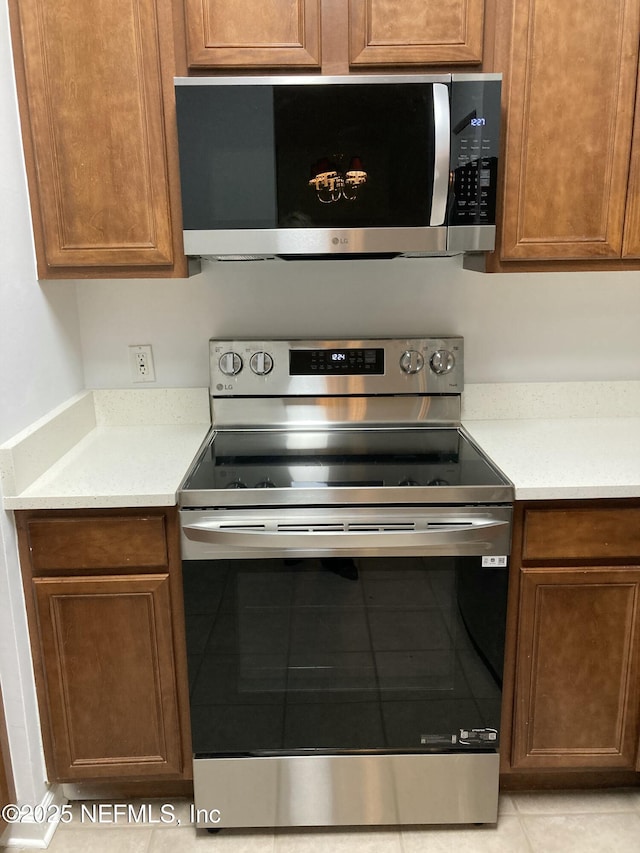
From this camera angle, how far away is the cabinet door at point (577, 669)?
1.61 m

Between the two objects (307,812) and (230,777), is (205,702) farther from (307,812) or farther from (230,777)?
(307,812)

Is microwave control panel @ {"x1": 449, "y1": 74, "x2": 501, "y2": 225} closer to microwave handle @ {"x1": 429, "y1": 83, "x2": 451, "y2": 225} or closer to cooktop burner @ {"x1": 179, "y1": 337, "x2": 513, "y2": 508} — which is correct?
microwave handle @ {"x1": 429, "y1": 83, "x2": 451, "y2": 225}

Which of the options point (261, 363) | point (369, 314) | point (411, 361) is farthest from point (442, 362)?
point (261, 363)

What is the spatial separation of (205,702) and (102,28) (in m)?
1.59

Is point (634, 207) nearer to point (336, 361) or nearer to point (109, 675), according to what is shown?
point (336, 361)

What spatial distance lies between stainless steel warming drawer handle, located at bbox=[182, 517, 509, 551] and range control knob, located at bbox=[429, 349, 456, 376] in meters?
0.59

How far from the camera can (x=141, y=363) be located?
6.77 ft

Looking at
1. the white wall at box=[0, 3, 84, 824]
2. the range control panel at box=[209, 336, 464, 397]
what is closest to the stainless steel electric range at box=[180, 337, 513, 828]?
the range control panel at box=[209, 336, 464, 397]

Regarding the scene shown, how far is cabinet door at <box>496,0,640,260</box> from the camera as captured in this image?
158 centimetres

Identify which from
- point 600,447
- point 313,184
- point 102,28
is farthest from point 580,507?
point 102,28

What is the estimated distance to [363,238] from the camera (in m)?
1.62

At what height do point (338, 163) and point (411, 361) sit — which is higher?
point (338, 163)

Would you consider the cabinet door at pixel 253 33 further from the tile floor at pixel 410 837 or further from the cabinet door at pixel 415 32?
the tile floor at pixel 410 837

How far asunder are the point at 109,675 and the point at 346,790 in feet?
2.12
